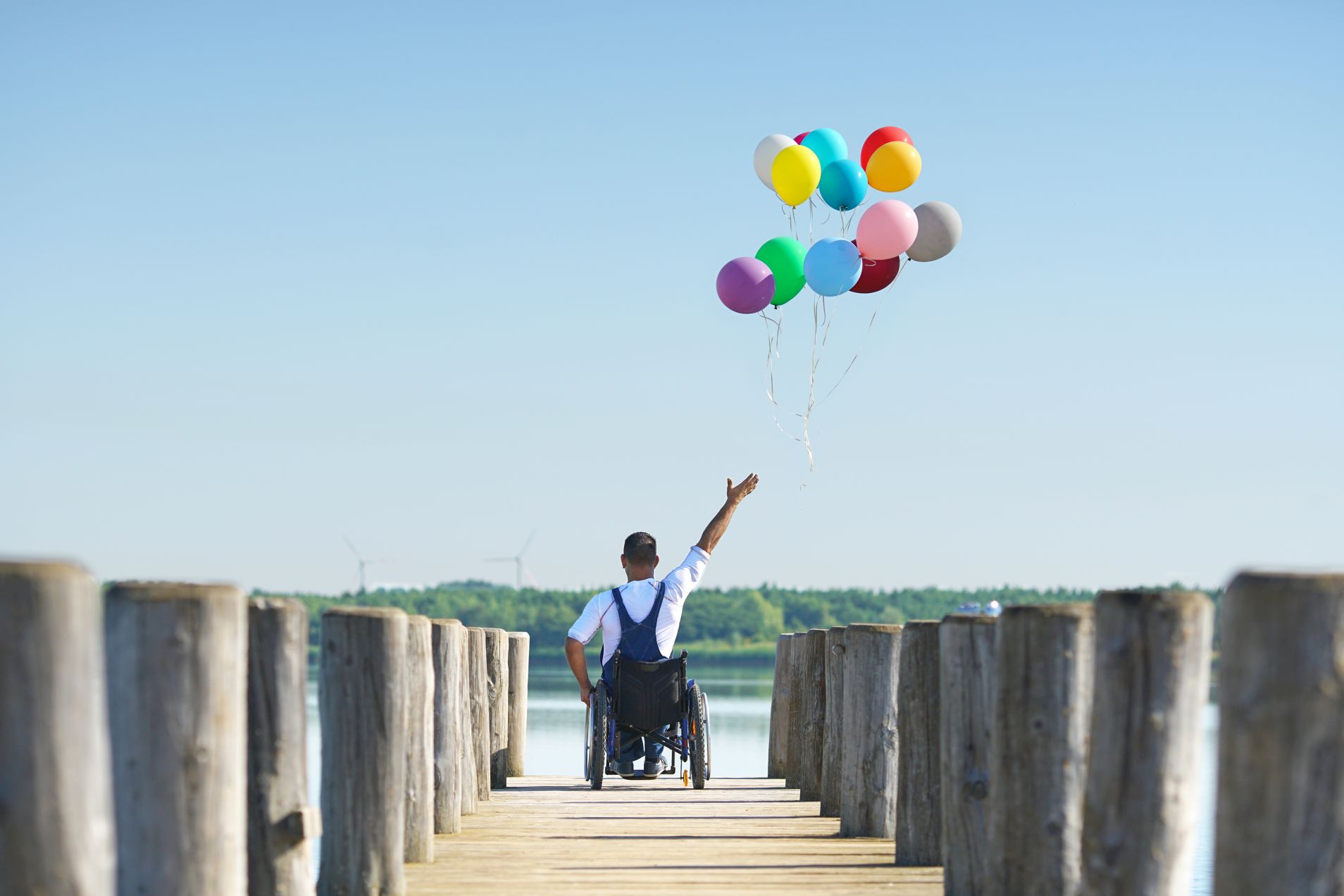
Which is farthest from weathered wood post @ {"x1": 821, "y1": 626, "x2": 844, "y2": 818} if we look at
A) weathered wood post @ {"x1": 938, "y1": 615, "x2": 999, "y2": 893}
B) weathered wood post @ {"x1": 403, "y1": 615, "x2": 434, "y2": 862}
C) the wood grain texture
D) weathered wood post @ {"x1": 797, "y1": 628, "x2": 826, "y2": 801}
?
weathered wood post @ {"x1": 938, "y1": 615, "x2": 999, "y2": 893}

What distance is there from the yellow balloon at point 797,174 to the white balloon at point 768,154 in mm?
369

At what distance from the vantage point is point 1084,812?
4098mm

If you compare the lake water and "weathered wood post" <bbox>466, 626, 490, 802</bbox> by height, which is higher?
"weathered wood post" <bbox>466, 626, 490, 802</bbox>

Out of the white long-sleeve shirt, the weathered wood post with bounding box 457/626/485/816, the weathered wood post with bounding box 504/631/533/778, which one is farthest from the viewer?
the weathered wood post with bounding box 504/631/533/778

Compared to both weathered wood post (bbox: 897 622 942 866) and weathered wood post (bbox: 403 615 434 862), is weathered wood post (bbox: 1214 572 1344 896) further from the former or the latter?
weathered wood post (bbox: 403 615 434 862)

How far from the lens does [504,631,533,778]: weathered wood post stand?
11.4 metres

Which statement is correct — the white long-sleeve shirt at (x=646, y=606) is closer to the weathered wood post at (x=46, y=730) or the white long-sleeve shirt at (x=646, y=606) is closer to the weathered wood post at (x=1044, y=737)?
the weathered wood post at (x=1044, y=737)

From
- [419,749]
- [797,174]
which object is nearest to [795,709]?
[797,174]

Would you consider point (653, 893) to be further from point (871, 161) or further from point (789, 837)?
point (871, 161)

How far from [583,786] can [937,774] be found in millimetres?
A: 4613

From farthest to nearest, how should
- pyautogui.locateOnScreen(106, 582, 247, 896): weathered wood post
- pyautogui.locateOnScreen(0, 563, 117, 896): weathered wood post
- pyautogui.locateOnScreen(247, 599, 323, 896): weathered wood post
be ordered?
pyautogui.locateOnScreen(247, 599, 323, 896): weathered wood post
pyautogui.locateOnScreen(106, 582, 247, 896): weathered wood post
pyautogui.locateOnScreen(0, 563, 117, 896): weathered wood post

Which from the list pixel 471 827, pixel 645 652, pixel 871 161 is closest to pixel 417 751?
pixel 471 827

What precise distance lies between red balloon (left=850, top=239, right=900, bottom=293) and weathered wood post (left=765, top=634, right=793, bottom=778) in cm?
285

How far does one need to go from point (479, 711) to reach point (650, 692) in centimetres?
104
